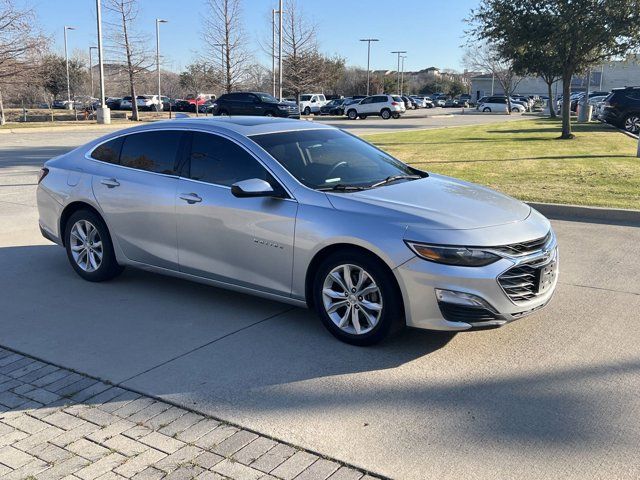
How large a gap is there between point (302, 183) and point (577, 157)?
13.7 m

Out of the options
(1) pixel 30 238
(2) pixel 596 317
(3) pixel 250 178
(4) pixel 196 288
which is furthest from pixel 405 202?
(1) pixel 30 238

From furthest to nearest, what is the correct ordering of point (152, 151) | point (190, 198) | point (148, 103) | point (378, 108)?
point (148, 103)
point (378, 108)
point (152, 151)
point (190, 198)

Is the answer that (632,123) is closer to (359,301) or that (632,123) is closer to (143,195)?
(143,195)

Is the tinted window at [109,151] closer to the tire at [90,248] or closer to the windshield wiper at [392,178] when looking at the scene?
the tire at [90,248]

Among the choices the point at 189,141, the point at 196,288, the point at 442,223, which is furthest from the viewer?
the point at 196,288

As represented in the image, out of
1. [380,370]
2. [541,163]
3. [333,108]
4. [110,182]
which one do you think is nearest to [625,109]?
[541,163]

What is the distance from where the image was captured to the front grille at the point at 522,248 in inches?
173

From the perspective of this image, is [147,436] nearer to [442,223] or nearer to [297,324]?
[297,324]

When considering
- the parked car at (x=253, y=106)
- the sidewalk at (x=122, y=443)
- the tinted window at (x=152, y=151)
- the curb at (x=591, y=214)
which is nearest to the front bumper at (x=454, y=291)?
the sidewalk at (x=122, y=443)

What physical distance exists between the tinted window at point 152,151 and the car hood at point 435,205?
1764mm

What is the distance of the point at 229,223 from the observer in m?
5.21

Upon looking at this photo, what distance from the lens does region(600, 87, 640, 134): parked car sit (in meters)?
26.5

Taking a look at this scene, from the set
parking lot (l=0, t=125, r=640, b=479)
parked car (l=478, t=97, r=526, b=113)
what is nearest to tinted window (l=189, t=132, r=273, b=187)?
parking lot (l=0, t=125, r=640, b=479)

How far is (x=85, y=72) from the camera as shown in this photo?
2840 inches
